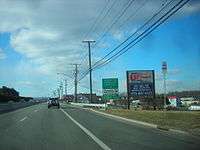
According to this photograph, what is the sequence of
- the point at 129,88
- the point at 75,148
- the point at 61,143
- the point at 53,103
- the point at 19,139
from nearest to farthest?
the point at 75,148, the point at 61,143, the point at 19,139, the point at 129,88, the point at 53,103

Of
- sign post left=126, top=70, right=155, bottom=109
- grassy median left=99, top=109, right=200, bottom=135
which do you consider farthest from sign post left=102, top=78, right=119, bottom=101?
grassy median left=99, top=109, right=200, bottom=135

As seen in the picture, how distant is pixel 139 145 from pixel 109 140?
7.29 ft

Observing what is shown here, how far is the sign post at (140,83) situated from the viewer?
5994 cm

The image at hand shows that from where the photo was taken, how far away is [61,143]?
16.8 meters

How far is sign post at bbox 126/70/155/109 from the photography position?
197 feet

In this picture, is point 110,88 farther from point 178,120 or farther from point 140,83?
point 178,120

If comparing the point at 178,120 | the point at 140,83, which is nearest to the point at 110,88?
the point at 140,83

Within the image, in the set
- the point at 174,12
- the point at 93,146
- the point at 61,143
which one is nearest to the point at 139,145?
the point at 93,146

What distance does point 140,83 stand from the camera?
6047 cm

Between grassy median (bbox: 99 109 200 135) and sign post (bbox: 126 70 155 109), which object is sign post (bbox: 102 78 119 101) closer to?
sign post (bbox: 126 70 155 109)

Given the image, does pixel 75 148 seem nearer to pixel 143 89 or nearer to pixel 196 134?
pixel 196 134

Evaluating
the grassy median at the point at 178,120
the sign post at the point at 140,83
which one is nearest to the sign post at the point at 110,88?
the sign post at the point at 140,83

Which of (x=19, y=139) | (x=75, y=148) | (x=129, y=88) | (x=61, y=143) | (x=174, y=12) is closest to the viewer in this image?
(x=75, y=148)

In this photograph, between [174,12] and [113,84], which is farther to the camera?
[113,84]
